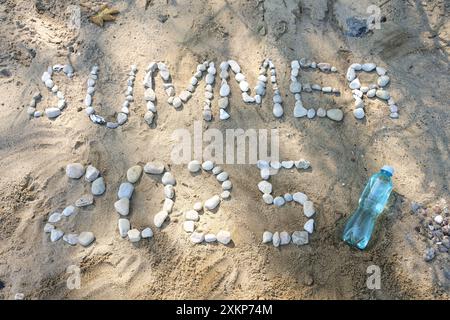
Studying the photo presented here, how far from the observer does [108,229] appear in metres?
3.30

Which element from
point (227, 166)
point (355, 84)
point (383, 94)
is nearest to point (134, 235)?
point (227, 166)

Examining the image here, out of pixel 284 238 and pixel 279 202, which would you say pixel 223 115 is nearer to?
pixel 279 202

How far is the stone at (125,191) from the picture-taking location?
11.0 ft

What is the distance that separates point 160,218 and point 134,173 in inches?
16.2

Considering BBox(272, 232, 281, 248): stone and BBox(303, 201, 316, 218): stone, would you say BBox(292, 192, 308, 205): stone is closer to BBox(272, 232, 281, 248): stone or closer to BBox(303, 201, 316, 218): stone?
BBox(303, 201, 316, 218): stone

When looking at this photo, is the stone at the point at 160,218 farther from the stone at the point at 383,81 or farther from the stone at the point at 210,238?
the stone at the point at 383,81

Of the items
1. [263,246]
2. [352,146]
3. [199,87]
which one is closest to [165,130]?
[199,87]

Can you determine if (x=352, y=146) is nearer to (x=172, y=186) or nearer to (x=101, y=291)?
(x=172, y=186)

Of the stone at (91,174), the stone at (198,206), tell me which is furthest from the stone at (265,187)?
the stone at (91,174)

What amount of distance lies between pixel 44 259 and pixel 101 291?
1.59ft

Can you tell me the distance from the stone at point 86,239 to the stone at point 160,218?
0.45 metres

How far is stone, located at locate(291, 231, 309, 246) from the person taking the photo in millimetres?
3176
